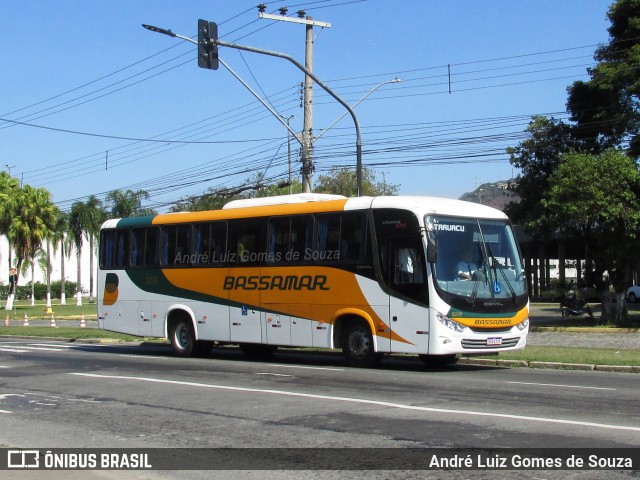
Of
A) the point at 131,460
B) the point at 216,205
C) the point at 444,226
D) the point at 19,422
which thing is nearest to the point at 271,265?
the point at 444,226

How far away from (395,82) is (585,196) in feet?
23.2

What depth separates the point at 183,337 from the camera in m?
22.5

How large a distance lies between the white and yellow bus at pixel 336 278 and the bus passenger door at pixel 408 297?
0.8 inches

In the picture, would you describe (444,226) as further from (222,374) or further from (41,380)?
(41,380)

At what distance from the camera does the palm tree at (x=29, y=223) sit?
218ft

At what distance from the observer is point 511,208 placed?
3231 cm

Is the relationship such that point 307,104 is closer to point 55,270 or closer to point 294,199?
point 294,199

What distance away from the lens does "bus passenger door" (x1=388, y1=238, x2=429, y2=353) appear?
16.9 metres

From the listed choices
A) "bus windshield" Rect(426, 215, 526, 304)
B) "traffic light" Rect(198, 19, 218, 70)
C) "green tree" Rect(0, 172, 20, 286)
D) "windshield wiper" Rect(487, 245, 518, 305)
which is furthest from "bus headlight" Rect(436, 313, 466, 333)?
"green tree" Rect(0, 172, 20, 286)

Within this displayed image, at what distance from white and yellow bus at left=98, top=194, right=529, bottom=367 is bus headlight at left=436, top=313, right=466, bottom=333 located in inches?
0.8

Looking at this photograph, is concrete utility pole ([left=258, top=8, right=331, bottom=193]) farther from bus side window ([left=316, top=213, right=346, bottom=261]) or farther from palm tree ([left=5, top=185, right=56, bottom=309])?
palm tree ([left=5, top=185, right=56, bottom=309])

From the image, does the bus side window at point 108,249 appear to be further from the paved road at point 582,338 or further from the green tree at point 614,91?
the green tree at point 614,91

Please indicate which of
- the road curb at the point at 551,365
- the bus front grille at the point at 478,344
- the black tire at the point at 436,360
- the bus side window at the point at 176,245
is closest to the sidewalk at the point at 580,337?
the road curb at the point at 551,365

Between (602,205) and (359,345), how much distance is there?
1205 cm
